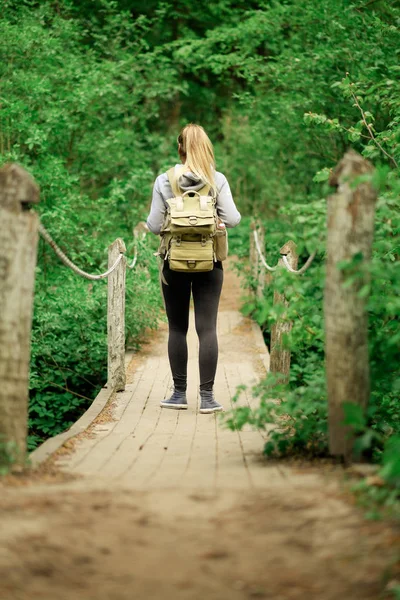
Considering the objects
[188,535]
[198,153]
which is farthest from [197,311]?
[188,535]

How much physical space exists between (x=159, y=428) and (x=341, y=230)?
2628 millimetres

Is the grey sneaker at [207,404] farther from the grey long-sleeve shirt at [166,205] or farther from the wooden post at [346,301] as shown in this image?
the wooden post at [346,301]

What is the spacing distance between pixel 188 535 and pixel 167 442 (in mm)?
2514

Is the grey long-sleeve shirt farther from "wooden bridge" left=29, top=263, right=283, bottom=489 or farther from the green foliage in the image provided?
"wooden bridge" left=29, top=263, right=283, bottom=489

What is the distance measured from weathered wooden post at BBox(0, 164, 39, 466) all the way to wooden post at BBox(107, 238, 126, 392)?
3469 mm

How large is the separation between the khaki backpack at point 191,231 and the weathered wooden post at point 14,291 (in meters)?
1.94

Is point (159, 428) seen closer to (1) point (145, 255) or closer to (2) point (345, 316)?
(2) point (345, 316)

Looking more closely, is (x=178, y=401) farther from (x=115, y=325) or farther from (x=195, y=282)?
(x=115, y=325)

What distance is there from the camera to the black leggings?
22.3 feet

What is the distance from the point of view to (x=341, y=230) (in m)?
4.52

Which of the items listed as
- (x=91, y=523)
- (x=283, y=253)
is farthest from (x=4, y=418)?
(x=283, y=253)

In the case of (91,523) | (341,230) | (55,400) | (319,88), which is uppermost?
(319,88)

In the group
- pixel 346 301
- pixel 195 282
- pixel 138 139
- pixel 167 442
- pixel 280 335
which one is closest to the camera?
pixel 346 301

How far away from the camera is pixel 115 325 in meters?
8.20
